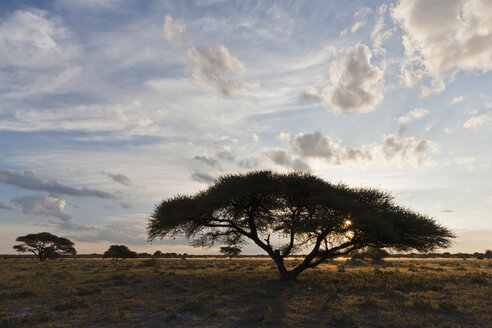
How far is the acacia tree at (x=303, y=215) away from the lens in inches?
902

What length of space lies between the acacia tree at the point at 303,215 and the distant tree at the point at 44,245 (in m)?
51.8

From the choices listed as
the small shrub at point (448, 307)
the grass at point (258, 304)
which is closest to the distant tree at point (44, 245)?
the grass at point (258, 304)

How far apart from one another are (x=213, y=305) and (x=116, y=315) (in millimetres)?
4982

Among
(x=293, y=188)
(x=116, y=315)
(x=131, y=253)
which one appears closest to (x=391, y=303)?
(x=293, y=188)

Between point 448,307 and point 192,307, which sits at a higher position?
point 448,307

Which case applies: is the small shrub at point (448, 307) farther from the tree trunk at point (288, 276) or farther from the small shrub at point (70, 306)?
the small shrub at point (70, 306)

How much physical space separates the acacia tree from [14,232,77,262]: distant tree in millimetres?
51809

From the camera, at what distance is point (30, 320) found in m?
14.3

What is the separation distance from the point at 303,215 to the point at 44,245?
64393 millimetres

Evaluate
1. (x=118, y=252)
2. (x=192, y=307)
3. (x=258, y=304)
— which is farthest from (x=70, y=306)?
(x=118, y=252)

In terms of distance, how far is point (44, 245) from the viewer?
223 ft

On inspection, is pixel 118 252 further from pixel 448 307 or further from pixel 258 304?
Answer: pixel 448 307

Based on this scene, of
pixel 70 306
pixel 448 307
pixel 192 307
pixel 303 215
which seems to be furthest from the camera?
pixel 303 215

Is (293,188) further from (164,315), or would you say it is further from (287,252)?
(164,315)
